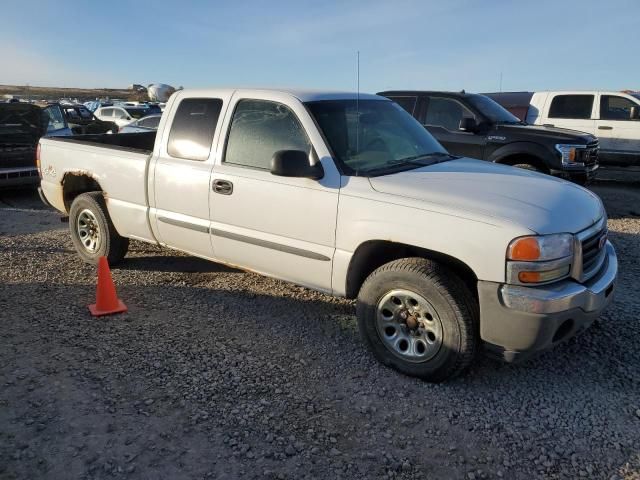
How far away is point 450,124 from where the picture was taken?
338 inches

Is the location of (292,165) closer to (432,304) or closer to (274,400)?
(432,304)

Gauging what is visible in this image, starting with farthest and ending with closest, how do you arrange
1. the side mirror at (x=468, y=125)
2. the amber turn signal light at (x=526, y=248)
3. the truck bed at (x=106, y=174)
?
the side mirror at (x=468, y=125) < the truck bed at (x=106, y=174) < the amber turn signal light at (x=526, y=248)

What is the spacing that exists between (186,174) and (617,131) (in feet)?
33.9

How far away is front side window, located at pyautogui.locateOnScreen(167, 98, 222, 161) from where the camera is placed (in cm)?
448

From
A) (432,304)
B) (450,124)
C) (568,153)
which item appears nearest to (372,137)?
(432,304)

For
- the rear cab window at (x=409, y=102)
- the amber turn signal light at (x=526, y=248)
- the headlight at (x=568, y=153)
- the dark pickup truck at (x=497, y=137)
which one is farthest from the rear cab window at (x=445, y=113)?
the amber turn signal light at (x=526, y=248)

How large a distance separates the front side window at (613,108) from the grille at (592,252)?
923 cm

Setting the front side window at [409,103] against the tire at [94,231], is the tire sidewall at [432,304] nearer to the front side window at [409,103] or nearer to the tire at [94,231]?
the tire at [94,231]

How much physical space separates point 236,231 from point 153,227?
1.10 metres

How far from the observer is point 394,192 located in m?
3.49

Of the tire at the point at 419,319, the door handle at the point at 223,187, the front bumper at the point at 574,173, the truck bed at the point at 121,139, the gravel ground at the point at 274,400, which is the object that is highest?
the truck bed at the point at 121,139

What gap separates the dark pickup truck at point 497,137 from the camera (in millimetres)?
7914

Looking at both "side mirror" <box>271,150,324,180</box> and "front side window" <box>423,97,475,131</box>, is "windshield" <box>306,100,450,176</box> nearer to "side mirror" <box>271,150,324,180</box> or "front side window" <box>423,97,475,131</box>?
"side mirror" <box>271,150,324,180</box>

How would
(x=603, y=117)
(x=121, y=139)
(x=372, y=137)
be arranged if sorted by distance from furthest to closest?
(x=603, y=117) < (x=121, y=139) < (x=372, y=137)
